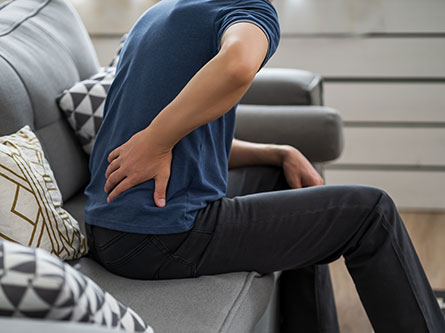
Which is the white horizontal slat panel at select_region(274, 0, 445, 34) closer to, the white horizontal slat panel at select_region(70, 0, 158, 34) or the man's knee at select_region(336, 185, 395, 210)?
the white horizontal slat panel at select_region(70, 0, 158, 34)

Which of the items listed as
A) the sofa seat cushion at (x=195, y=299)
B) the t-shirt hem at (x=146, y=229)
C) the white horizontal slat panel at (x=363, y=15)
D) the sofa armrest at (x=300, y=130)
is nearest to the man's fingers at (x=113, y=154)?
the t-shirt hem at (x=146, y=229)

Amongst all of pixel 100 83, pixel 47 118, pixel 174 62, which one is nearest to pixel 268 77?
pixel 100 83

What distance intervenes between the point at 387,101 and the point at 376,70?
148 millimetres

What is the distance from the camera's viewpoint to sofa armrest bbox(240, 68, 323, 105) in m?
1.91

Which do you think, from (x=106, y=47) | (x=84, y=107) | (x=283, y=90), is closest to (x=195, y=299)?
(x=84, y=107)

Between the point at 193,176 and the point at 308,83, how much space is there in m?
0.94

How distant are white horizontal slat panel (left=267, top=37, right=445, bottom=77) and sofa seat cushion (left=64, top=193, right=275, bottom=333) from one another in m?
1.64

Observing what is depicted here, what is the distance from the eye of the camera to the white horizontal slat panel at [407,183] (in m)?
2.71

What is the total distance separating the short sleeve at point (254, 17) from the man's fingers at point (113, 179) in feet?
0.93

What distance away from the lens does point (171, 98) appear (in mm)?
1078

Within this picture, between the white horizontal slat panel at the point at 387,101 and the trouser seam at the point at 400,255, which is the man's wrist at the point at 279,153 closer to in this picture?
the trouser seam at the point at 400,255

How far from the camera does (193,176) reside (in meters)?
1.10

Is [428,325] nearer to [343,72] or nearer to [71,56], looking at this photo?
[71,56]

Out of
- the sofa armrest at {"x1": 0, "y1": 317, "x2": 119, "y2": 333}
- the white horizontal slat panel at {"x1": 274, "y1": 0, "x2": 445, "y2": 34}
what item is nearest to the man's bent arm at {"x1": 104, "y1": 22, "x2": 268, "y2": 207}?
the sofa armrest at {"x1": 0, "y1": 317, "x2": 119, "y2": 333}
